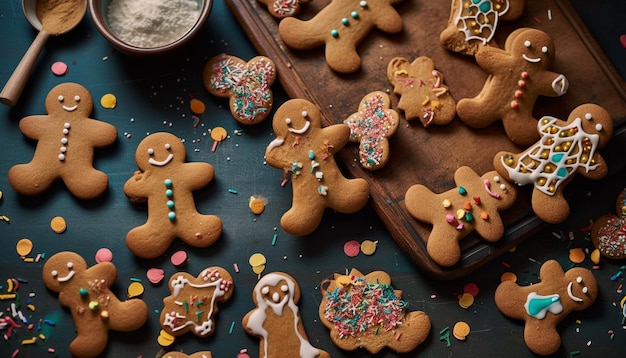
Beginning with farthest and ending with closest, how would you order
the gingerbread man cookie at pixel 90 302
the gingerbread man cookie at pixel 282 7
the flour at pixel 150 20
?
the gingerbread man cookie at pixel 282 7 → the flour at pixel 150 20 → the gingerbread man cookie at pixel 90 302

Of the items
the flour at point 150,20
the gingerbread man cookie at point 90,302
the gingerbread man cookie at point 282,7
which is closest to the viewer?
the gingerbread man cookie at point 90,302

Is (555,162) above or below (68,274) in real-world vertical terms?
above

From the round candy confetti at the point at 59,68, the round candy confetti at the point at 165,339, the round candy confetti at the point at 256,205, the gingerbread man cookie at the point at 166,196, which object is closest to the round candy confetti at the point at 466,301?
the round candy confetti at the point at 256,205

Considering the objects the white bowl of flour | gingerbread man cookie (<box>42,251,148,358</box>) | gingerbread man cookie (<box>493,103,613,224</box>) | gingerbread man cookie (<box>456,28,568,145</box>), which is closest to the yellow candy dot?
the white bowl of flour

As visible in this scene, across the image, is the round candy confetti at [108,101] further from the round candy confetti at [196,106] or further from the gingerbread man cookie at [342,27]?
the gingerbread man cookie at [342,27]

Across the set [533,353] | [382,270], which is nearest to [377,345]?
[382,270]

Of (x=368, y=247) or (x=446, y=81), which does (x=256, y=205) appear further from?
(x=446, y=81)

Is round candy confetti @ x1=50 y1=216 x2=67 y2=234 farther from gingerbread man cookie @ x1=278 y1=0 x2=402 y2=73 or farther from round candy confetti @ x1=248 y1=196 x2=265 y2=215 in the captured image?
gingerbread man cookie @ x1=278 y1=0 x2=402 y2=73

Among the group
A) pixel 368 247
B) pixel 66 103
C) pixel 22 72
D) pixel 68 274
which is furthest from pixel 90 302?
pixel 368 247

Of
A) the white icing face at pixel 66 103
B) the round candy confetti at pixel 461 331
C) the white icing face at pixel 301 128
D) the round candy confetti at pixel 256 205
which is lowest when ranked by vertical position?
the round candy confetti at pixel 461 331
